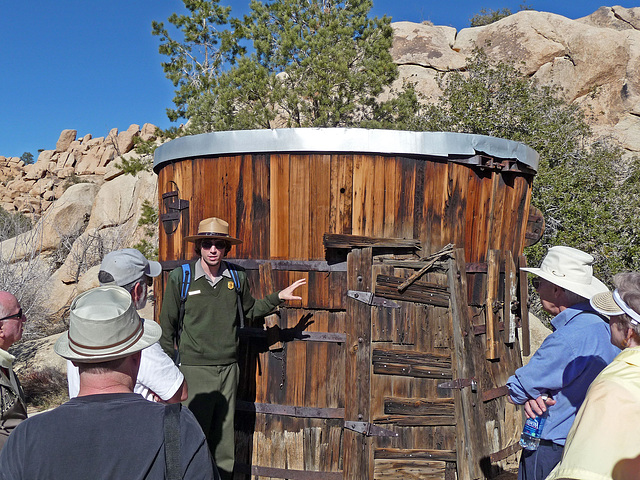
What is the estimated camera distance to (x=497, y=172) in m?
4.99

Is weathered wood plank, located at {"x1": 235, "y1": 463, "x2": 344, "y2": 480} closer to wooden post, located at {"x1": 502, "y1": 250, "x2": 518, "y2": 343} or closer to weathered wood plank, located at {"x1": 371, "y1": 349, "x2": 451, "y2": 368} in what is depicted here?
weathered wood plank, located at {"x1": 371, "y1": 349, "x2": 451, "y2": 368}

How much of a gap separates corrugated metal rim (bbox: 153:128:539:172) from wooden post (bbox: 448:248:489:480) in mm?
941

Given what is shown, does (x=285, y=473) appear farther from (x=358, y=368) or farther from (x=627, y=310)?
(x=627, y=310)

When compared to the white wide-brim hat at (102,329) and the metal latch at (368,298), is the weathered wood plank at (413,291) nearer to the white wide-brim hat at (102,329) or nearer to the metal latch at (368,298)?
the metal latch at (368,298)

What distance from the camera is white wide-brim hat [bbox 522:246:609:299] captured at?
9.89ft

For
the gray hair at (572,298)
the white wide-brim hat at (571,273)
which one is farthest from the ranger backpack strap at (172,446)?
the gray hair at (572,298)

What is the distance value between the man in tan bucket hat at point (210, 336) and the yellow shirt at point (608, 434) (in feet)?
9.30

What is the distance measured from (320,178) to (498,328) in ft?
7.37

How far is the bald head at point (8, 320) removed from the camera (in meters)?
2.67

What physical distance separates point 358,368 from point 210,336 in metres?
1.24

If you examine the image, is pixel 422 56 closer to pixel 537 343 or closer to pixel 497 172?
pixel 537 343

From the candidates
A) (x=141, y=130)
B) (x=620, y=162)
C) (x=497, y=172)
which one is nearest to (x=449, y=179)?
(x=497, y=172)

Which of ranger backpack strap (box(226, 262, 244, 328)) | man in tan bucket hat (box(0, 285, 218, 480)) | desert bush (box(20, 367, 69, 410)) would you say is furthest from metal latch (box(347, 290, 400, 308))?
desert bush (box(20, 367, 69, 410))

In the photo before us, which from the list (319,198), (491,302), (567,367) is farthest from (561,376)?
(319,198)
